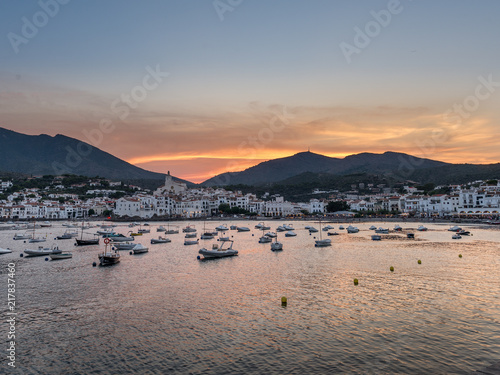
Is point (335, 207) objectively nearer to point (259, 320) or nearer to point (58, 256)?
point (58, 256)

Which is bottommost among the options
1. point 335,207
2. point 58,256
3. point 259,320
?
point 259,320

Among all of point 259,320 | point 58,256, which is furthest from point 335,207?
point 259,320

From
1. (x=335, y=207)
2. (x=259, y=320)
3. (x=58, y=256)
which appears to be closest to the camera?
(x=259, y=320)

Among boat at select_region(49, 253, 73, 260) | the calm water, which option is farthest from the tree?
boat at select_region(49, 253, 73, 260)

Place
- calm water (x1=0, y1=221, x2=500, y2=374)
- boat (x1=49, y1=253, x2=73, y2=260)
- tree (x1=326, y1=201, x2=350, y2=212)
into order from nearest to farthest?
calm water (x1=0, y1=221, x2=500, y2=374)
boat (x1=49, y1=253, x2=73, y2=260)
tree (x1=326, y1=201, x2=350, y2=212)

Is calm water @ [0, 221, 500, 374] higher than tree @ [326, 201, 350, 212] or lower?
lower

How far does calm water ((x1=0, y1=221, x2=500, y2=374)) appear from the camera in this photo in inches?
496

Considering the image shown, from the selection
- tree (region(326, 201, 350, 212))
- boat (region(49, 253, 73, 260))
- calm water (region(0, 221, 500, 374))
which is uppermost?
tree (region(326, 201, 350, 212))

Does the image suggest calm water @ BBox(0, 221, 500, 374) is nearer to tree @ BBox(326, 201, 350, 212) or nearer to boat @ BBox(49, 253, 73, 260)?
boat @ BBox(49, 253, 73, 260)

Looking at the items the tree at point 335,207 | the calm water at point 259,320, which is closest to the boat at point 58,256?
the calm water at point 259,320

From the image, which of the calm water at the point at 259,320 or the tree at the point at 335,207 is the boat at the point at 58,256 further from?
the tree at the point at 335,207

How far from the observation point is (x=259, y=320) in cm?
1702

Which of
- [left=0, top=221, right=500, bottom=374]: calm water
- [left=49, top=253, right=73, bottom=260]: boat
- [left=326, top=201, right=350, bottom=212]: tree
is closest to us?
[left=0, top=221, right=500, bottom=374]: calm water

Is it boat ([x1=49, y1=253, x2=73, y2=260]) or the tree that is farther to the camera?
the tree
